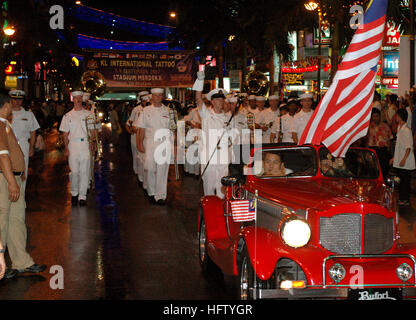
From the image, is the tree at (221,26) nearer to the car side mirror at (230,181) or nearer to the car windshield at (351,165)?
the car windshield at (351,165)

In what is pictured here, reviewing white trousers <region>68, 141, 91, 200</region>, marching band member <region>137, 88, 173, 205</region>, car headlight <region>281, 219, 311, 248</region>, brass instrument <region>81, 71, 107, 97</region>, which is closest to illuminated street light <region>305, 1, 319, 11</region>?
marching band member <region>137, 88, 173, 205</region>

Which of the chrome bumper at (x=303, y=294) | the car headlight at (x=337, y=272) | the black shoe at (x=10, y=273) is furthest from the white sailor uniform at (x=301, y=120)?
the chrome bumper at (x=303, y=294)

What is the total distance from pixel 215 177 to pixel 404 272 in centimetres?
552

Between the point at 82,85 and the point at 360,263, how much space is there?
23.5 meters

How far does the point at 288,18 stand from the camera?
20875 millimetres

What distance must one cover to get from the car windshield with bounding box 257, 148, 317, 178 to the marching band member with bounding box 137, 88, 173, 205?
605 cm

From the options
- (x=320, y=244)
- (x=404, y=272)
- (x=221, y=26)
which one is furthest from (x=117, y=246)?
(x=221, y=26)

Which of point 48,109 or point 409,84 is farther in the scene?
point 48,109

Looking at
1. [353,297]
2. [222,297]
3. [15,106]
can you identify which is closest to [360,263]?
[353,297]

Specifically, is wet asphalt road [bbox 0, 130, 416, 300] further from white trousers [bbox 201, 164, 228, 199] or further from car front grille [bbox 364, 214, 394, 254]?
car front grille [bbox 364, 214, 394, 254]

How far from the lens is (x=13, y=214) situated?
8.16 metres
